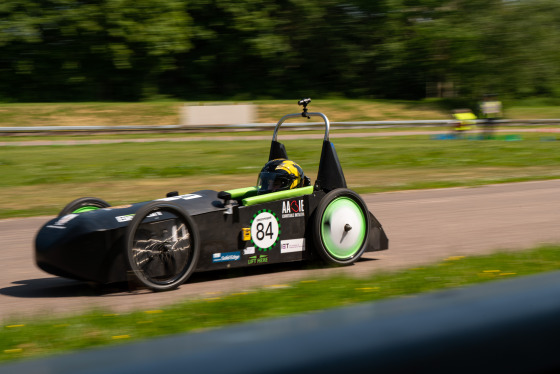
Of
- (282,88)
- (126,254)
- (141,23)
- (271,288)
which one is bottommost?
(271,288)

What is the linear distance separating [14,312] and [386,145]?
19.4 metres

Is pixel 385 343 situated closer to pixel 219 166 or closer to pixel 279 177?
pixel 279 177

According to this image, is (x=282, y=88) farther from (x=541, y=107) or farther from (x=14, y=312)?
(x=14, y=312)

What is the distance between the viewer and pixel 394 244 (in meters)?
8.66

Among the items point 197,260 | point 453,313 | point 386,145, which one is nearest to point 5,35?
point 386,145

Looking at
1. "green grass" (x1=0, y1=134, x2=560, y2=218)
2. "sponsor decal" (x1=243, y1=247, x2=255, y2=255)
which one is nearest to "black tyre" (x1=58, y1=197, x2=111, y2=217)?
"sponsor decal" (x1=243, y1=247, x2=255, y2=255)

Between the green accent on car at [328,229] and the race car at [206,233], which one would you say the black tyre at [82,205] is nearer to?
the race car at [206,233]

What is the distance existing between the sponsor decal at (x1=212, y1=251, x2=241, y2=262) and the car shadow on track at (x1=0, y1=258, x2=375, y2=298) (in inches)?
12.7

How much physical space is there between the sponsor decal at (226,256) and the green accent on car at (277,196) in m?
0.47

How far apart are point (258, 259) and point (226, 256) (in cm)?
37

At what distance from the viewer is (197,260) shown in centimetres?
644

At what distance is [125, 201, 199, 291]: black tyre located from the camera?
6.10 m

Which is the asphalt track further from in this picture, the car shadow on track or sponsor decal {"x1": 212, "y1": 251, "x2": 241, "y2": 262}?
sponsor decal {"x1": 212, "y1": 251, "x2": 241, "y2": 262}

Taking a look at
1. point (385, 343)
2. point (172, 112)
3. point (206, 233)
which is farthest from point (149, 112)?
point (385, 343)
